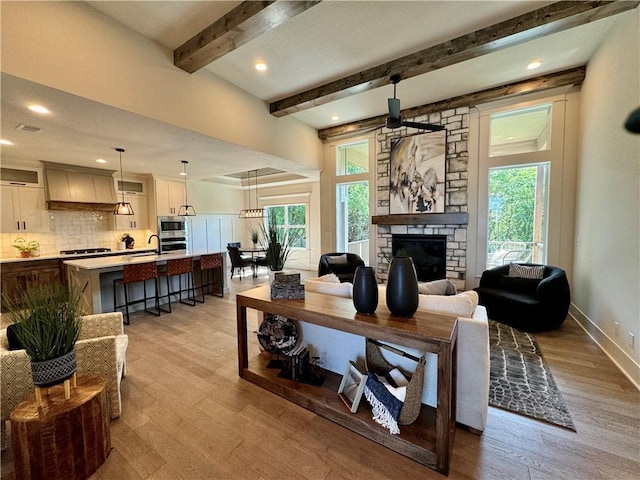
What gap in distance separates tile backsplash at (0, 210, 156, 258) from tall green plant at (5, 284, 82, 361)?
5.54 meters

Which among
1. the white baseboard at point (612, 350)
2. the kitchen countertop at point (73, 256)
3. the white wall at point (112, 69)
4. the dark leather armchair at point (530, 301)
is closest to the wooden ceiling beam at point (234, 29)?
the white wall at point (112, 69)

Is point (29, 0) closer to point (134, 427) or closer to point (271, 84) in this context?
point (271, 84)

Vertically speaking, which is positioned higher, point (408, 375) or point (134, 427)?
point (408, 375)

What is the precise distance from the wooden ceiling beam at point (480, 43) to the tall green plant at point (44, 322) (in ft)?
12.8

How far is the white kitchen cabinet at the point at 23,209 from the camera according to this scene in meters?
4.84

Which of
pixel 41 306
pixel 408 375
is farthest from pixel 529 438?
pixel 41 306

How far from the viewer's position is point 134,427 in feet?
6.12

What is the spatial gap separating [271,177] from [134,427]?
7.78 m

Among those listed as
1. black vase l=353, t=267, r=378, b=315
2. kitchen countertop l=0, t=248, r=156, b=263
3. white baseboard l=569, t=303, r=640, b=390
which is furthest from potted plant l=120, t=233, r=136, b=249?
white baseboard l=569, t=303, r=640, b=390

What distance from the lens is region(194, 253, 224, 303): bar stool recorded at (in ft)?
16.7

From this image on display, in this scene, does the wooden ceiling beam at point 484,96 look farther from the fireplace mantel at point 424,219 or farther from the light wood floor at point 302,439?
the light wood floor at point 302,439

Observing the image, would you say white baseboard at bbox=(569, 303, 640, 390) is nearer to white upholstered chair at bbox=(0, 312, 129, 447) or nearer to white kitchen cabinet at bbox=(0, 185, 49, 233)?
white upholstered chair at bbox=(0, 312, 129, 447)

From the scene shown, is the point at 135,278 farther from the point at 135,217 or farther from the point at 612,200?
the point at 612,200

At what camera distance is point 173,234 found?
7.25 m
